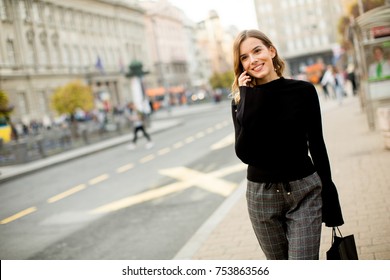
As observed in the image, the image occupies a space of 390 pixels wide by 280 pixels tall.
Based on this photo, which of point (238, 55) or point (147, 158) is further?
point (147, 158)

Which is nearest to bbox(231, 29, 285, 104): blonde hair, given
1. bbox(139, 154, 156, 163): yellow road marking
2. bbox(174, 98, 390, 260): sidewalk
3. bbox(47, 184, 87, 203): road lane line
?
bbox(174, 98, 390, 260): sidewalk

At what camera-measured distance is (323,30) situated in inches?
173

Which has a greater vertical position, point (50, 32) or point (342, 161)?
point (50, 32)

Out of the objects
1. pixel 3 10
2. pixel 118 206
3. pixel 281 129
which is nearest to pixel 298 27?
pixel 281 129

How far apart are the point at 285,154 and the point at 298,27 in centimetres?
216

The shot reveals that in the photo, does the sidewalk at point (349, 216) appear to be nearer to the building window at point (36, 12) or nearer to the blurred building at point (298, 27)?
the blurred building at point (298, 27)

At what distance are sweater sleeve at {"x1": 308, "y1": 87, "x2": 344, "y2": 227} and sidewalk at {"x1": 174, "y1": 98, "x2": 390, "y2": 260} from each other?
932 mm

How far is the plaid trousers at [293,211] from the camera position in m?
2.32

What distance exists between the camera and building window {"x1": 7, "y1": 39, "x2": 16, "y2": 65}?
169 inches

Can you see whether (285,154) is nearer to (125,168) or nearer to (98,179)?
(98,179)

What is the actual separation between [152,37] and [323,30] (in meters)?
1.81

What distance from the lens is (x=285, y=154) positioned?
7.63 ft

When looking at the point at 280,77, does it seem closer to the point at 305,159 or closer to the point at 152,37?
the point at 305,159

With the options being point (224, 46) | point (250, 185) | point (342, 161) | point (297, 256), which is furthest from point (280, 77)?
point (342, 161)
